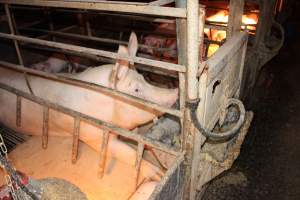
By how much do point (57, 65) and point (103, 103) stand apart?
163 centimetres

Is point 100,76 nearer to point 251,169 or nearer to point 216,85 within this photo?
point 216,85

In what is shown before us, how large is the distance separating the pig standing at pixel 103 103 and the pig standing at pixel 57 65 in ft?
2.40

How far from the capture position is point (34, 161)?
3.02m

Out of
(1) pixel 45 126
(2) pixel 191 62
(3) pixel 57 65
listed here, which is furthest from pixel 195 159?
(3) pixel 57 65

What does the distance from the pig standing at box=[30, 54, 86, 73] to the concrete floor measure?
2.56 m

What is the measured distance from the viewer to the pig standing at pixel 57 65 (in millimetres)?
3996

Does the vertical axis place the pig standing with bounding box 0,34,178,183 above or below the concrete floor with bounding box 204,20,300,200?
above

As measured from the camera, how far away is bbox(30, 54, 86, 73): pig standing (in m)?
4.00

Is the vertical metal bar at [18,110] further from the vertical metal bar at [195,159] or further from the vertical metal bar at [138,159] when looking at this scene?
the vertical metal bar at [195,159]

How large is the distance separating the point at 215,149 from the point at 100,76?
1.30m

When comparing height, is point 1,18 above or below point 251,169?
above

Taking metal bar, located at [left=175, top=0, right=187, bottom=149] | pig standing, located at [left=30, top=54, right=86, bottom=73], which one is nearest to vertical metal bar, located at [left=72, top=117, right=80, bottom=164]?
metal bar, located at [left=175, top=0, right=187, bottom=149]

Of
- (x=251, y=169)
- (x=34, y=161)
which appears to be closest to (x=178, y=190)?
(x=34, y=161)

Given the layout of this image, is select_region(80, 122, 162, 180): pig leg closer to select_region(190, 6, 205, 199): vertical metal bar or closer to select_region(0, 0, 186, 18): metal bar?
select_region(190, 6, 205, 199): vertical metal bar
